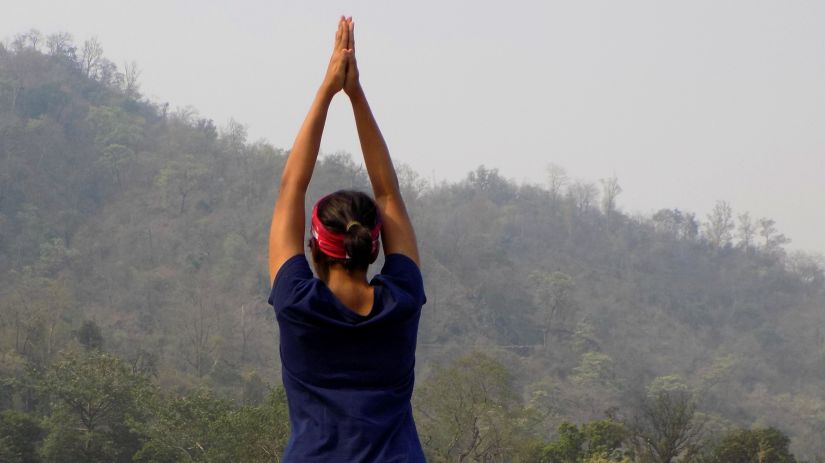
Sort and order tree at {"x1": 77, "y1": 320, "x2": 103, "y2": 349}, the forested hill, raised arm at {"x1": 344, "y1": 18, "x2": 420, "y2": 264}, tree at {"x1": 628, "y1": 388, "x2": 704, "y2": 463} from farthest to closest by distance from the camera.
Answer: the forested hill, tree at {"x1": 77, "y1": 320, "x2": 103, "y2": 349}, tree at {"x1": 628, "y1": 388, "x2": 704, "y2": 463}, raised arm at {"x1": 344, "y1": 18, "x2": 420, "y2": 264}

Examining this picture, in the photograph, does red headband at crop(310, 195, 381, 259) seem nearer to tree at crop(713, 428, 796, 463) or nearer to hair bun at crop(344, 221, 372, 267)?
hair bun at crop(344, 221, 372, 267)

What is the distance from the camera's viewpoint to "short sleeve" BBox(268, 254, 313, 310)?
1.70 m

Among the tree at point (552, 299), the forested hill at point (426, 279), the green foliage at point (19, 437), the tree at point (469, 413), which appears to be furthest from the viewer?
the tree at point (552, 299)

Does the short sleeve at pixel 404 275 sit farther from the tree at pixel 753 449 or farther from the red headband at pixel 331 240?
the tree at pixel 753 449

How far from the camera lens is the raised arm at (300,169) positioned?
178 cm

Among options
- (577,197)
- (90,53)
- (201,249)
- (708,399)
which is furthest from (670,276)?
(90,53)

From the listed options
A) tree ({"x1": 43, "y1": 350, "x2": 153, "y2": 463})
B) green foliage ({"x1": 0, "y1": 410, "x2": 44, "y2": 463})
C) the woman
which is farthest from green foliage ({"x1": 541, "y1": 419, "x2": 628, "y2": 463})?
the woman

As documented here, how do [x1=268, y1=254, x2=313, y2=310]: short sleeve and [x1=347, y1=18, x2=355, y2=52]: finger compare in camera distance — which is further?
[x1=347, y1=18, x2=355, y2=52]: finger

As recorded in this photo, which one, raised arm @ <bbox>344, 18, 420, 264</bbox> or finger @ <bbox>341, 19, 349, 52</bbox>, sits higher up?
finger @ <bbox>341, 19, 349, 52</bbox>

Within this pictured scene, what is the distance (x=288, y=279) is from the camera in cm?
172

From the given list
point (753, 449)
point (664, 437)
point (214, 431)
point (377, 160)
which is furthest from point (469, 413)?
point (377, 160)

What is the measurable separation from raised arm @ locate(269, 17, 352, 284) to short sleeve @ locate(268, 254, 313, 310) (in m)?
0.02

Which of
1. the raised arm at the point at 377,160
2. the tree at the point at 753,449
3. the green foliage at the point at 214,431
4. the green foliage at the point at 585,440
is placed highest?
the raised arm at the point at 377,160

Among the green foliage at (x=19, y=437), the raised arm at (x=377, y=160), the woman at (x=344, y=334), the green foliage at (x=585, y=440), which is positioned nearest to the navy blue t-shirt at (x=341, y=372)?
the woman at (x=344, y=334)
